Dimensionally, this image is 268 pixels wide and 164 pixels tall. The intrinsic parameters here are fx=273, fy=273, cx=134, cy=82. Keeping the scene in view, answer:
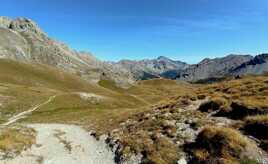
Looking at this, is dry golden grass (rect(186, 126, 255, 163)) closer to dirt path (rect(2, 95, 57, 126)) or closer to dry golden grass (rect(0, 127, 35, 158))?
dry golden grass (rect(0, 127, 35, 158))

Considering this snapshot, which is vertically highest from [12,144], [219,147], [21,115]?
[219,147]

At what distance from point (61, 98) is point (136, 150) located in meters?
63.3

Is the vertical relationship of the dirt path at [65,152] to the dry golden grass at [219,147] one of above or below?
below

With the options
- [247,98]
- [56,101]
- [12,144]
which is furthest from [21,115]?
[247,98]

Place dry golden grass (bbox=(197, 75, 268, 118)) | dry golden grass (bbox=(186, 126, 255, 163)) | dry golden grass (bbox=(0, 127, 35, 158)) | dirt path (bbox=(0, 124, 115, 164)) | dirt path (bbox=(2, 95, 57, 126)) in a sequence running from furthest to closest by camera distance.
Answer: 1. dirt path (bbox=(2, 95, 57, 126))
2. dry golden grass (bbox=(197, 75, 268, 118))
3. dry golden grass (bbox=(0, 127, 35, 158))
4. dirt path (bbox=(0, 124, 115, 164))
5. dry golden grass (bbox=(186, 126, 255, 163))

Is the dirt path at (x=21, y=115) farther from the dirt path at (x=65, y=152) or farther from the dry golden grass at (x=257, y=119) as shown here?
the dry golden grass at (x=257, y=119)

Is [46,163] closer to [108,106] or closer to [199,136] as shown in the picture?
[199,136]

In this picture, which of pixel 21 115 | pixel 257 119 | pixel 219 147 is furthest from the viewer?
pixel 21 115

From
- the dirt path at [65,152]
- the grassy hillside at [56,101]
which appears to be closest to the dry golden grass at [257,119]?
the dirt path at [65,152]

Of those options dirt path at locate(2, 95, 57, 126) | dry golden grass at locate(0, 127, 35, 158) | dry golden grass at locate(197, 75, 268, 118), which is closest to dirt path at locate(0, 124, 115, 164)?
dry golden grass at locate(0, 127, 35, 158)

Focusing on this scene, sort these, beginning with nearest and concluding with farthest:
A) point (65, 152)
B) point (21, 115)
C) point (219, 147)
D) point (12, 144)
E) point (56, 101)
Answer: point (219, 147) → point (12, 144) → point (65, 152) → point (21, 115) → point (56, 101)

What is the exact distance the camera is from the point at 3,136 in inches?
1146

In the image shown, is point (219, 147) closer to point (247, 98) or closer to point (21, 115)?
point (247, 98)

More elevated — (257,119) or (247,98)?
(247,98)
